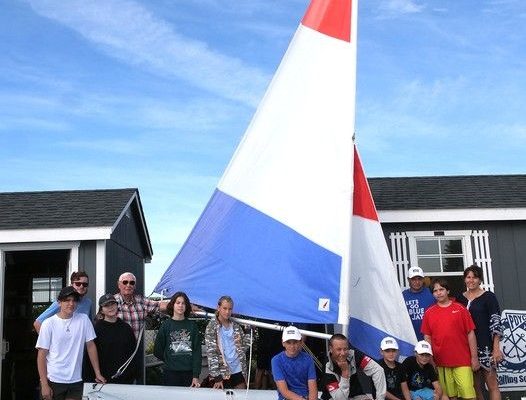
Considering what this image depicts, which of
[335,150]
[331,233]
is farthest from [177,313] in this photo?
[335,150]

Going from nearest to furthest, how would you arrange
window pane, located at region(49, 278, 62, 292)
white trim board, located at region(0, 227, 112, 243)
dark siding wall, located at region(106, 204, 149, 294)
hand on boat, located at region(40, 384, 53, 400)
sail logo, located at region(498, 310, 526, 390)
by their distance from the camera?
hand on boat, located at region(40, 384, 53, 400) → sail logo, located at region(498, 310, 526, 390) → white trim board, located at region(0, 227, 112, 243) → dark siding wall, located at region(106, 204, 149, 294) → window pane, located at region(49, 278, 62, 292)

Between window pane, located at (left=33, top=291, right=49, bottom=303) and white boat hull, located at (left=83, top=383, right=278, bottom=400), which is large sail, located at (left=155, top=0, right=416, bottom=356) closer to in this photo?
white boat hull, located at (left=83, top=383, right=278, bottom=400)

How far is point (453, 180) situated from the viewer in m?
9.51

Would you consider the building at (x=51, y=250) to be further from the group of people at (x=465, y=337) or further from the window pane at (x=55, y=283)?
the group of people at (x=465, y=337)

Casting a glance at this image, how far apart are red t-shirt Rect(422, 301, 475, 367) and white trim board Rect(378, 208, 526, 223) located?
2.47 m

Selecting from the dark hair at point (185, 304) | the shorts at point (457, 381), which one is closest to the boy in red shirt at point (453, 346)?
the shorts at point (457, 381)

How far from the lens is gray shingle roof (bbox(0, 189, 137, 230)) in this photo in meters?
8.08

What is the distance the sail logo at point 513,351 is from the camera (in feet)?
25.3

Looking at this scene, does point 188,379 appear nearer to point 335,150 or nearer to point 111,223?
point 335,150

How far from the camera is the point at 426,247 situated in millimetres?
8234

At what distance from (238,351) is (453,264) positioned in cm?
405

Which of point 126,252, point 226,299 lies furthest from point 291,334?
point 126,252

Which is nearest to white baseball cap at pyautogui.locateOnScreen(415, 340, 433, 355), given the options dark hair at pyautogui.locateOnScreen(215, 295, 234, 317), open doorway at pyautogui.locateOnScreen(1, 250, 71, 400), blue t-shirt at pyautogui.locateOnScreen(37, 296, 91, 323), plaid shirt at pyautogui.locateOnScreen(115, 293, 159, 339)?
dark hair at pyautogui.locateOnScreen(215, 295, 234, 317)

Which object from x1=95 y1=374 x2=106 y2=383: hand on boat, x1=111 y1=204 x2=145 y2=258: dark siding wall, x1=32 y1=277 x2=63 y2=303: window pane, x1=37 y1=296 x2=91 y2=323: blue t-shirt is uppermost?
x1=111 y1=204 x2=145 y2=258: dark siding wall
